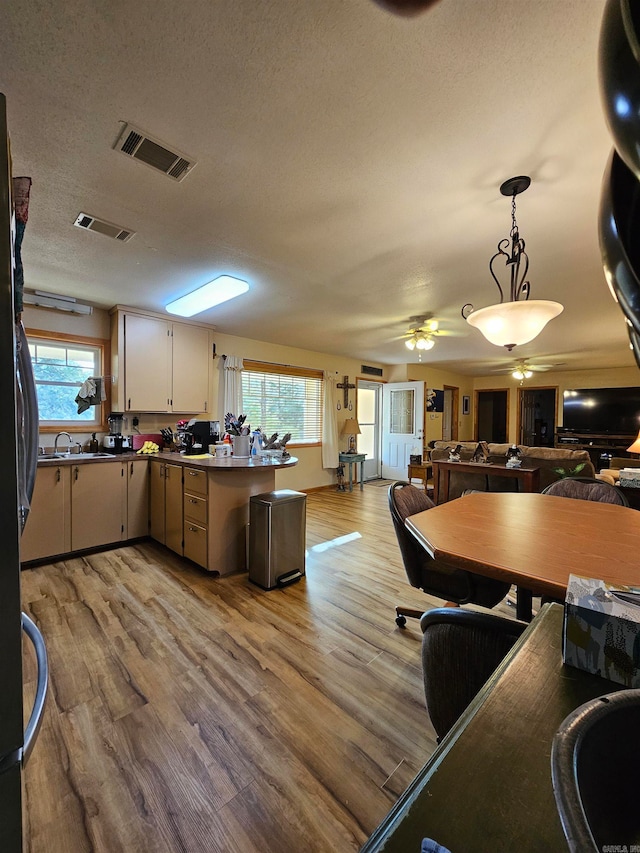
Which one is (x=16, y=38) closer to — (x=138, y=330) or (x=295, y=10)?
(x=295, y=10)

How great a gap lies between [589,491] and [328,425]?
427 cm

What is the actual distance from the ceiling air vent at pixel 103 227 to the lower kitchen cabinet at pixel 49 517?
195 centimetres

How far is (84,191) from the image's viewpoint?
1.88 meters

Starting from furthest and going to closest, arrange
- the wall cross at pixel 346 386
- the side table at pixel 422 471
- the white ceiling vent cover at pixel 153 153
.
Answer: the wall cross at pixel 346 386 < the side table at pixel 422 471 < the white ceiling vent cover at pixel 153 153

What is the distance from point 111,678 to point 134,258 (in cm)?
263

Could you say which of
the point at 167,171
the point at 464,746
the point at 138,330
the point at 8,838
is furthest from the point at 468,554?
the point at 138,330

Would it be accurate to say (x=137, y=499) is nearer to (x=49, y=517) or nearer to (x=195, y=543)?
(x=49, y=517)

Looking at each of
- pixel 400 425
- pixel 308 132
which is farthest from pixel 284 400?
pixel 308 132

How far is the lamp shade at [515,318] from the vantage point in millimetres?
1948

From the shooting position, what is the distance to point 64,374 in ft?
11.8

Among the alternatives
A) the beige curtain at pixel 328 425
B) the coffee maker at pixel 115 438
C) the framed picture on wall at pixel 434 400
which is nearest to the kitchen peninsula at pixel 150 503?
the coffee maker at pixel 115 438

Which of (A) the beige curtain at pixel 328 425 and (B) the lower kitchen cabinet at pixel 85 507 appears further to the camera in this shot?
(A) the beige curtain at pixel 328 425

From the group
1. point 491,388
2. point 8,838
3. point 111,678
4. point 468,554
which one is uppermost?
point 491,388

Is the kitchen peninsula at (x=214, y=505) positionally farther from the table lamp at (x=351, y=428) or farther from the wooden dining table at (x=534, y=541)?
the table lamp at (x=351, y=428)
